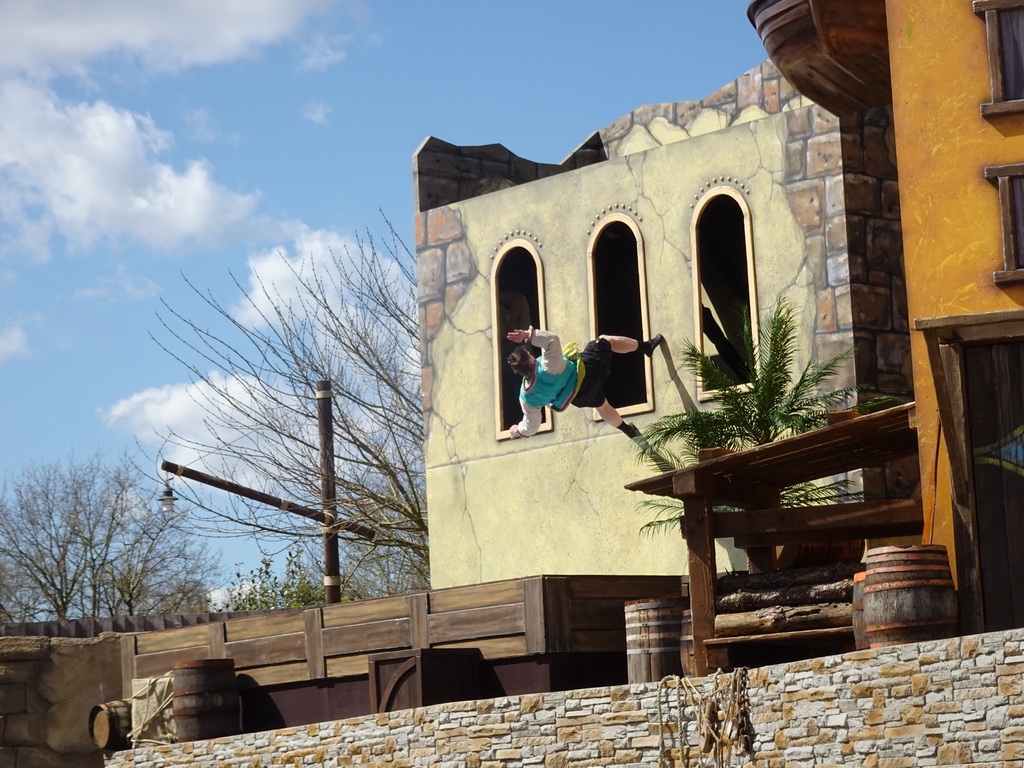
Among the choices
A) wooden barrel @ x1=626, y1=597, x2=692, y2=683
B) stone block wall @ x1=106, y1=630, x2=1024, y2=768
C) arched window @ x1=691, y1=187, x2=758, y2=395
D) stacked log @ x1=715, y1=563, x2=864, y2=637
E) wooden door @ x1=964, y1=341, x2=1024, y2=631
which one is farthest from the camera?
arched window @ x1=691, y1=187, x2=758, y2=395

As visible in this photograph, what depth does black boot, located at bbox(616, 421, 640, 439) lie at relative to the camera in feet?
60.4

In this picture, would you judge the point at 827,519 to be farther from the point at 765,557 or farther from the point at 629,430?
the point at 629,430

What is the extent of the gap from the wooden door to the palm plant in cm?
409

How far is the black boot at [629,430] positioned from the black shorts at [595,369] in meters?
0.33

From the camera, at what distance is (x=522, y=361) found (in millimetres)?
18359

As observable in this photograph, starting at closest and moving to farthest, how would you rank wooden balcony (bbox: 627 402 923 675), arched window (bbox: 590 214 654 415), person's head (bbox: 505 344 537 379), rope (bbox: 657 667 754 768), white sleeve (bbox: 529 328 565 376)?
rope (bbox: 657 667 754 768) < wooden balcony (bbox: 627 402 923 675) < white sleeve (bbox: 529 328 565 376) < person's head (bbox: 505 344 537 379) < arched window (bbox: 590 214 654 415)

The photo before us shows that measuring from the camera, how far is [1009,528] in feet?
39.1

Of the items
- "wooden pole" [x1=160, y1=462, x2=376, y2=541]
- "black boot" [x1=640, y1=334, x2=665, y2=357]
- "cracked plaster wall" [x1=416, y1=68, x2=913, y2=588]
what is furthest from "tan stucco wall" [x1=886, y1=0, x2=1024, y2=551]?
"wooden pole" [x1=160, y1=462, x2=376, y2=541]

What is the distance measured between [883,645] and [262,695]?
777cm

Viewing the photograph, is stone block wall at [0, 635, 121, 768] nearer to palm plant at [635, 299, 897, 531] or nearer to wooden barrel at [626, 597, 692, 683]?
palm plant at [635, 299, 897, 531]

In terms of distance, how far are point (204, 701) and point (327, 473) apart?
24.3 feet

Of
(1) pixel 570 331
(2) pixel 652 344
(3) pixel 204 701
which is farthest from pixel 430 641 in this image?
(1) pixel 570 331

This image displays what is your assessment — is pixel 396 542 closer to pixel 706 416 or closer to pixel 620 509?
pixel 620 509

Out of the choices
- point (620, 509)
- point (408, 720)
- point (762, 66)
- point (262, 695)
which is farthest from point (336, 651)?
point (762, 66)
